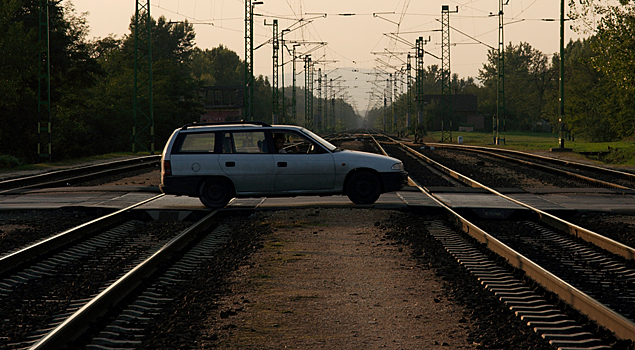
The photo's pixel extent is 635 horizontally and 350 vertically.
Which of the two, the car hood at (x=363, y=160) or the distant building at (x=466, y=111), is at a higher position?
the distant building at (x=466, y=111)

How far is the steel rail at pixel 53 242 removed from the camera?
826cm

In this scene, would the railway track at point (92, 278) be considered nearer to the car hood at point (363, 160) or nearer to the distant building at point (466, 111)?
the car hood at point (363, 160)

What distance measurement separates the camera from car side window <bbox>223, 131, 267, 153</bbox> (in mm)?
13520

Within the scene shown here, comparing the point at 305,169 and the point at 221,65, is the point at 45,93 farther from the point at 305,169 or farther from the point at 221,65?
the point at 221,65

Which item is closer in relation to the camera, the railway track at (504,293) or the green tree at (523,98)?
the railway track at (504,293)

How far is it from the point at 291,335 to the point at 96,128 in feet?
166

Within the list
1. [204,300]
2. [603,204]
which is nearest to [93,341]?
[204,300]

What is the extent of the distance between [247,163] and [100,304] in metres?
7.64

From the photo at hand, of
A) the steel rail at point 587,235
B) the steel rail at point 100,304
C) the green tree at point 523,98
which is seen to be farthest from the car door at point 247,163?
the green tree at point 523,98

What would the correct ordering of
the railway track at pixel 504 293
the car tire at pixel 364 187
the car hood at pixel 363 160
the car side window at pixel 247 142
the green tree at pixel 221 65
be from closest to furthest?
the railway track at pixel 504 293
the car side window at pixel 247 142
the car hood at pixel 363 160
the car tire at pixel 364 187
the green tree at pixel 221 65

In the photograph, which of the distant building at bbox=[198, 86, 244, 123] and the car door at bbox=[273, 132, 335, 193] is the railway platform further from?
the distant building at bbox=[198, 86, 244, 123]

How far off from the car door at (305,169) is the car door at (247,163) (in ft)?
0.64

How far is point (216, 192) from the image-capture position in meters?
13.6

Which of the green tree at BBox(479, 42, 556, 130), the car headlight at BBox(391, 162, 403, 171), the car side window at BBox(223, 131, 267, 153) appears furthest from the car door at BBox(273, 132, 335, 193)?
the green tree at BBox(479, 42, 556, 130)
